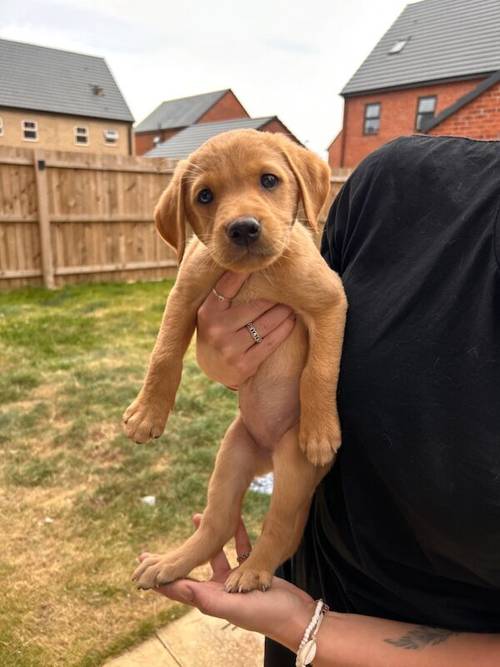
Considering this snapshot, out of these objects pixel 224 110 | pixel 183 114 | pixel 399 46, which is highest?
pixel 399 46

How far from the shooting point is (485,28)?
21.5 meters

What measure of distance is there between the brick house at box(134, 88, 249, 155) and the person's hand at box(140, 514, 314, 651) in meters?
43.8

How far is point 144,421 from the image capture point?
5.97ft

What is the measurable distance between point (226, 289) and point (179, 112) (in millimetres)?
47047

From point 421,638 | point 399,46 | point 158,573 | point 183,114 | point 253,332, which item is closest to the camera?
point 421,638

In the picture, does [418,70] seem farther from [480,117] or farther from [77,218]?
[77,218]

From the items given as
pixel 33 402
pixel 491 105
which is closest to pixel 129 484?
pixel 33 402

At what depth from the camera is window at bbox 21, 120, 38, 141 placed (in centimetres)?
3244

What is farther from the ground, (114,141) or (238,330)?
(114,141)

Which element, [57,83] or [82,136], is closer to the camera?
[57,83]

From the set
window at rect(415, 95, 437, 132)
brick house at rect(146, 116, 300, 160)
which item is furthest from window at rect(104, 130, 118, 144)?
A: window at rect(415, 95, 437, 132)

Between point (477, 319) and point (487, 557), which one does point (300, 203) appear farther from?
point (487, 557)

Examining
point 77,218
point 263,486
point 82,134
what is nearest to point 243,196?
point 263,486

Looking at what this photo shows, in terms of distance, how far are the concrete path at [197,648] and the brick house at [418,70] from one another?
18629 millimetres
